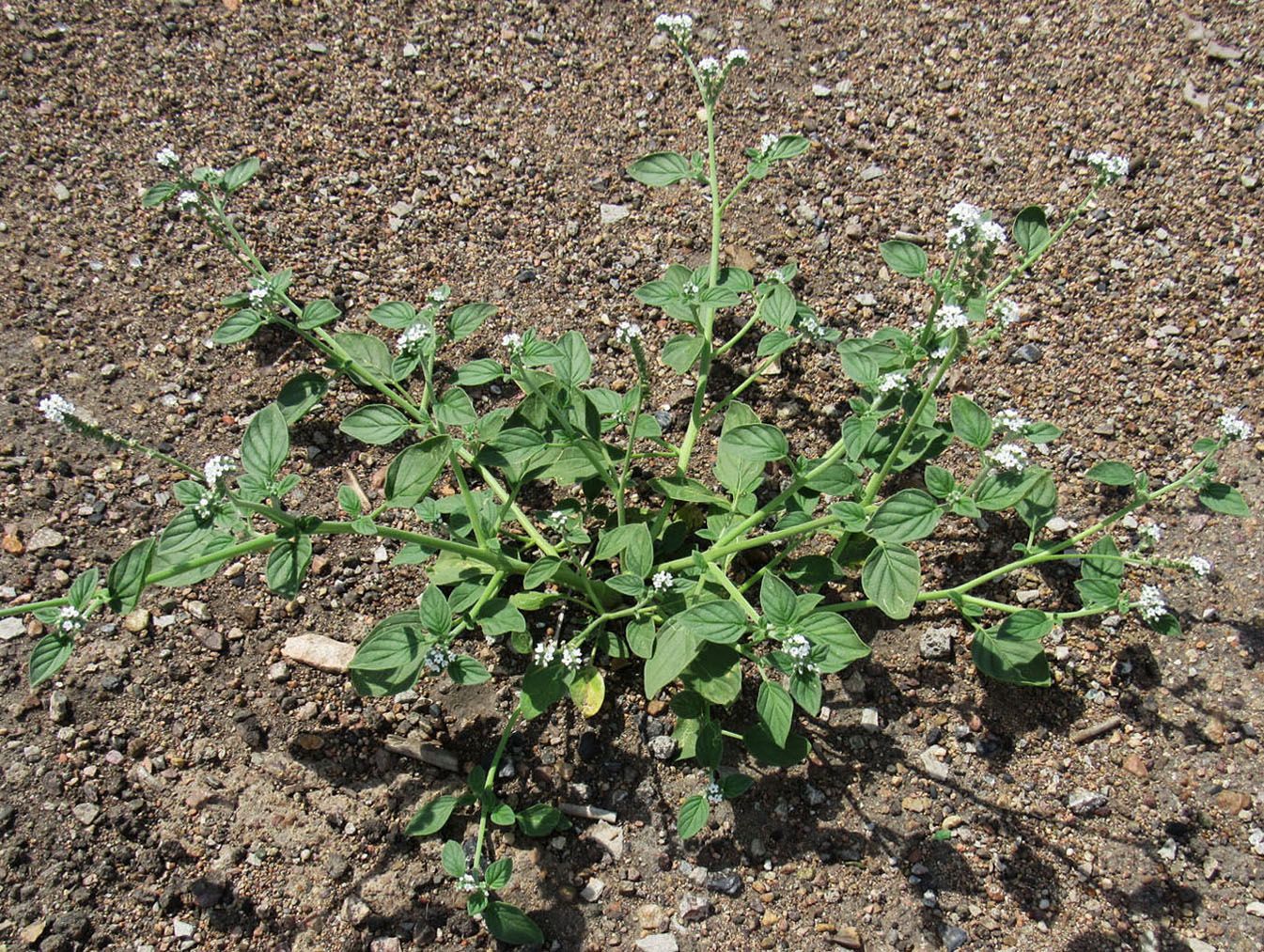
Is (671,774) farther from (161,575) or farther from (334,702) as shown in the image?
(161,575)

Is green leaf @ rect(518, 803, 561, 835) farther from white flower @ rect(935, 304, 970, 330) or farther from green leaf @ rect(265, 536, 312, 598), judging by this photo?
white flower @ rect(935, 304, 970, 330)

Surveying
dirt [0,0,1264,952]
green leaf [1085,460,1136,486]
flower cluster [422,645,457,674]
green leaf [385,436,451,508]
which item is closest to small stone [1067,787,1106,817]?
dirt [0,0,1264,952]

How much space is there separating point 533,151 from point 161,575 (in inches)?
122

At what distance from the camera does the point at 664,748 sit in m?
3.41

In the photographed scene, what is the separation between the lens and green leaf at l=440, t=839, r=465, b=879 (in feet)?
9.09

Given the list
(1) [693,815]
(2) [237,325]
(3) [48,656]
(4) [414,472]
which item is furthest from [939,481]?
(3) [48,656]

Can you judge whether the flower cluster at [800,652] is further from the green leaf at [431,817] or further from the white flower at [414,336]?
the white flower at [414,336]

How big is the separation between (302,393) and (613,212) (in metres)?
1.94

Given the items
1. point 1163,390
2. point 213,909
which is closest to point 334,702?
point 213,909

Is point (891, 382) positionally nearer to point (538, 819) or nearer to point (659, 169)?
point (659, 169)

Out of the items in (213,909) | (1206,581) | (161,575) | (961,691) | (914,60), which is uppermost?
(914,60)

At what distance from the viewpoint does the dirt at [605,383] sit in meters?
3.16

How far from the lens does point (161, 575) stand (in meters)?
2.39

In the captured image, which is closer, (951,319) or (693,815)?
(951,319)
